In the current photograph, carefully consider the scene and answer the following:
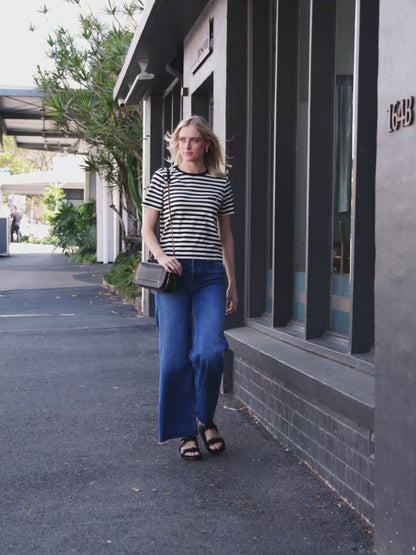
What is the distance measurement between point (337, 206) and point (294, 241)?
796 mm

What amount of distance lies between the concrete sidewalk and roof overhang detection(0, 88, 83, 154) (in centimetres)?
989

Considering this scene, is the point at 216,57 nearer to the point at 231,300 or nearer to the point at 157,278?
the point at 231,300

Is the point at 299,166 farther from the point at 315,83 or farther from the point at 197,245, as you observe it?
the point at 197,245

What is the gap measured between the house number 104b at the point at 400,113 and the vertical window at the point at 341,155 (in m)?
1.60

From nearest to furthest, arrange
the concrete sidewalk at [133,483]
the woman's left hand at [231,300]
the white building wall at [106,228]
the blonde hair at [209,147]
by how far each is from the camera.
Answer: the concrete sidewalk at [133,483] → the blonde hair at [209,147] → the woman's left hand at [231,300] → the white building wall at [106,228]

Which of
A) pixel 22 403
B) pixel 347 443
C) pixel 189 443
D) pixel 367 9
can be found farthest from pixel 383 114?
pixel 22 403

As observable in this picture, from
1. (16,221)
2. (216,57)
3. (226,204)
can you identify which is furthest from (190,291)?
(16,221)

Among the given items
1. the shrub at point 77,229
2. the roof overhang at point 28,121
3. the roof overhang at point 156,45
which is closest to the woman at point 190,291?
the roof overhang at point 156,45

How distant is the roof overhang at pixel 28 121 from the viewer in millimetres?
18234

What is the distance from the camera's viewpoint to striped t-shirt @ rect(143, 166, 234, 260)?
13.8ft

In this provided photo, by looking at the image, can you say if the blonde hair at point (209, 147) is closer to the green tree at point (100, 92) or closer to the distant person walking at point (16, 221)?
the green tree at point (100, 92)

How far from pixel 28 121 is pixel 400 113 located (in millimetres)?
21513

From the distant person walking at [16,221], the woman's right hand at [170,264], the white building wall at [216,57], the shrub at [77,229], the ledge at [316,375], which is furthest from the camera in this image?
the distant person walking at [16,221]

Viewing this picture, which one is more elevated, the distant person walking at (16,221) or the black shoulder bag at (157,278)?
the distant person walking at (16,221)
